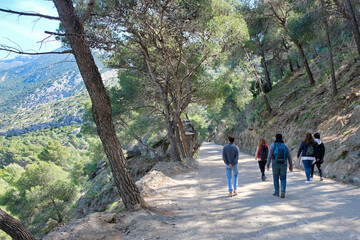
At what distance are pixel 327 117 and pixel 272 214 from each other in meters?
9.04

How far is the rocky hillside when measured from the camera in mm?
7766

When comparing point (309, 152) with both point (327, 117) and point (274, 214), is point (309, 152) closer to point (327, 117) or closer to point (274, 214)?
point (274, 214)

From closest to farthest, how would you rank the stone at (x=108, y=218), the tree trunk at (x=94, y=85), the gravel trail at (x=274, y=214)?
the gravel trail at (x=274, y=214) < the stone at (x=108, y=218) < the tree trunk at (x=94, y=85)

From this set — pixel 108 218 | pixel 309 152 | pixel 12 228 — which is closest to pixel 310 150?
pixel 309 152

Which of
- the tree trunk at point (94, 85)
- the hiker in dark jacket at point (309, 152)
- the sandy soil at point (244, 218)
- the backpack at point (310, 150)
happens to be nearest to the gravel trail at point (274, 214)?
the sandy soil at point (244, 218)

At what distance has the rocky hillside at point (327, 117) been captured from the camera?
25.5 ft

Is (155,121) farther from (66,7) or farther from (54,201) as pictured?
(54,201)

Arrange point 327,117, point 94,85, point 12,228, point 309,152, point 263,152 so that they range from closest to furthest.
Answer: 1. point 12,228
2. point 94,85
3. point 309,152
4. point 263,152
5. point 327,117

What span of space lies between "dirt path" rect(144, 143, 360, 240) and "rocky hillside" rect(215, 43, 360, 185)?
1230 mm

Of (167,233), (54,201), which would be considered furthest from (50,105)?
(167,233)

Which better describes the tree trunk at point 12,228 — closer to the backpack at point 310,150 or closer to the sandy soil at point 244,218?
the sandy soil at point 244,218

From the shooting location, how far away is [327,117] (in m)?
11.4

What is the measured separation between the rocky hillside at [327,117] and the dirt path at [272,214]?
123cm

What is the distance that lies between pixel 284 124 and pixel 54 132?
550ft
